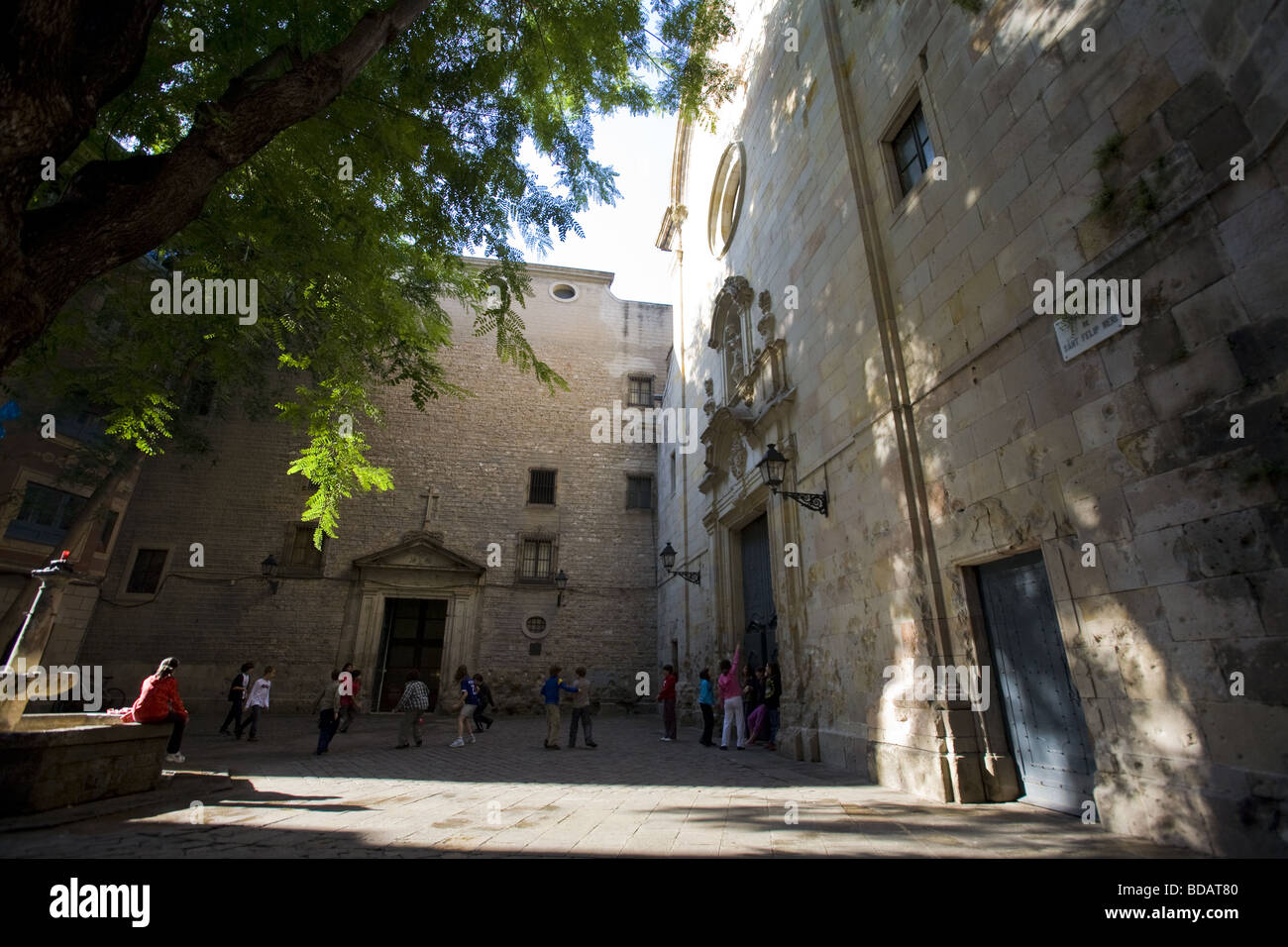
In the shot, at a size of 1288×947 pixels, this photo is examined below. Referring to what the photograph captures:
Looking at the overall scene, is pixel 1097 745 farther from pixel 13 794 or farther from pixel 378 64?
pixel 378 64

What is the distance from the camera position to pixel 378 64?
5.80 metres

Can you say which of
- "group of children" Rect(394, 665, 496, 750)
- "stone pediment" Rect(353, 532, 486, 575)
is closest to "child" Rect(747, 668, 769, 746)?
"group of children" Rect(394, 665, 496, 750)

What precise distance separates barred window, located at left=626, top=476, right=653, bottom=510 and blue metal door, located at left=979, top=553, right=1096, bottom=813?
47.3 ft

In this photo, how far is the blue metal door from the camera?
4.34 m

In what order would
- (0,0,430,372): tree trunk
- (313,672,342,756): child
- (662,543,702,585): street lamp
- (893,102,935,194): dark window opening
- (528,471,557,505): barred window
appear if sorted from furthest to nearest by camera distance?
(528,471,557,505): barred window → (662,543,702,585): street lamp → (313,672,342,756): child → (893,102,935,194): dark window opening → (0,0,430,372): tree trunk

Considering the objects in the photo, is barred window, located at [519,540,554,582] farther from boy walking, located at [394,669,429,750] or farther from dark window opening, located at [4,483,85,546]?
dark window opening, located at [4,483,85,546]

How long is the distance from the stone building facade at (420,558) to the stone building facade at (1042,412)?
9.88 m

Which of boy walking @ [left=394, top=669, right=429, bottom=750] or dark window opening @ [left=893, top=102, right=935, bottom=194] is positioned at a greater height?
dark window opening @ [left=893, top=102, right=935, bottom=194]

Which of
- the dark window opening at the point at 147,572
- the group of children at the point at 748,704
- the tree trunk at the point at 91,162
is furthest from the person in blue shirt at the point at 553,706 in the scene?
the dark window opening at the point at 147,572

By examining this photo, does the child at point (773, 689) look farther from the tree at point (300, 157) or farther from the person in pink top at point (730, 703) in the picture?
the tree at point (300, 157)

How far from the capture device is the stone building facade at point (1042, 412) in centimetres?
316

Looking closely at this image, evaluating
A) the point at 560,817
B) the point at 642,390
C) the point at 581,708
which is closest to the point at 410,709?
the point at 581,708

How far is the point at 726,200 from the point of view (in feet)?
45.3
